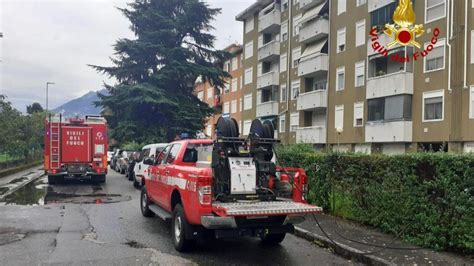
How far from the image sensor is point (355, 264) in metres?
6.57

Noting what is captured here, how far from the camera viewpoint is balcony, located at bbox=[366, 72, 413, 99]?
2503cm

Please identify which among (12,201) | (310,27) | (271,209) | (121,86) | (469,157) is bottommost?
(12,201)

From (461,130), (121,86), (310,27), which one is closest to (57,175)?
(121,86)

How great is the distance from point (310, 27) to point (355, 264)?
30118mm

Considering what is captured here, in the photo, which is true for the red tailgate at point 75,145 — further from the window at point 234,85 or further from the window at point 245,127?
the window at point 234,85

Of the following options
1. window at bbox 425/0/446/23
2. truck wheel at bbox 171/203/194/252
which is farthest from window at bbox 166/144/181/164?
window at bbox 425/0/446/23

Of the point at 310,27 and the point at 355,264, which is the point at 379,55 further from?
the point at 355,264

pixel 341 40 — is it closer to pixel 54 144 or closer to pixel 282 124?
pixel 282 124

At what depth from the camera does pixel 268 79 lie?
41312mm

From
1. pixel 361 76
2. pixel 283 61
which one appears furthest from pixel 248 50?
pixel 361 76

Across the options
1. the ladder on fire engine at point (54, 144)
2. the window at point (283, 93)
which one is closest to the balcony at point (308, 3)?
the window at point (283, 93)

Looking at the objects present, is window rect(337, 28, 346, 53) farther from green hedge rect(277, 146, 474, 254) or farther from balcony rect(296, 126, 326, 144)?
green hedge rect(277, 146, 474, 254)

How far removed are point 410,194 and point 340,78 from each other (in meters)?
25.0

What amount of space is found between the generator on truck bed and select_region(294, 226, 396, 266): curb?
2.49 ft
